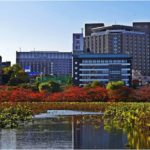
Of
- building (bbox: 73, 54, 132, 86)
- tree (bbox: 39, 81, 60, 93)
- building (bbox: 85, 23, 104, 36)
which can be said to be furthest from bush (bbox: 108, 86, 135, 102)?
building (bbox: 85, 23, 104, 36)

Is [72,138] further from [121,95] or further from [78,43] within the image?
[78,43]

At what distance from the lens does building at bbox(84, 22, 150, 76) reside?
538ft

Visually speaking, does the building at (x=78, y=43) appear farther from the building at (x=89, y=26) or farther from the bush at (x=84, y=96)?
the bush at (x=84, y=96)

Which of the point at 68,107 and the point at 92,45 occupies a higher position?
the point at 92,45

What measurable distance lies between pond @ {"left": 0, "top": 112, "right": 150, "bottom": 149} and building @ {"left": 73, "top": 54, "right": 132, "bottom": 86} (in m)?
92.9

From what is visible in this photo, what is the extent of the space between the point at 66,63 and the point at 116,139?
15964cm

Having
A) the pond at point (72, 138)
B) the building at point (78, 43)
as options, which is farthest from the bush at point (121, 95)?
the building at point (78, 43)

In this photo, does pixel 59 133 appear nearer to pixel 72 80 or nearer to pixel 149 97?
pixel 149 97

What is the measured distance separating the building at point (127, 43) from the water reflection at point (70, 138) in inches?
5165

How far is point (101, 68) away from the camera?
130 m

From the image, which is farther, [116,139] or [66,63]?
[66,63]

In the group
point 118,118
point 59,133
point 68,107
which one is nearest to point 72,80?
point 68,107

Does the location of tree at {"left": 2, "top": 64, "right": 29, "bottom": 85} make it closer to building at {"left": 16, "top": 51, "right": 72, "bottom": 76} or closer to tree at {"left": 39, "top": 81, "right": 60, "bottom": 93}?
tree at {"left": 39, "top": 81, "right": 60, "bottom": 93}

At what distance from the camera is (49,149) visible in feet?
76.1
